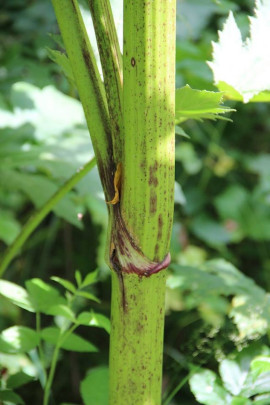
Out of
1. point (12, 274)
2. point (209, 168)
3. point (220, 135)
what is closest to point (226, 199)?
point (209, 168)

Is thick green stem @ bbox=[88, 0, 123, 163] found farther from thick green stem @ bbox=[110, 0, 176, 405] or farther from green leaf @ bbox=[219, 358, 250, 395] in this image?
green leaf @ bbox=[219, 358, 250, 395]

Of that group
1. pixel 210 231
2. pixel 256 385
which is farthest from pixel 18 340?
pixel 210 231

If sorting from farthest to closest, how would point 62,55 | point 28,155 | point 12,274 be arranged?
point 12,274 < point 28,155 < point 62,55

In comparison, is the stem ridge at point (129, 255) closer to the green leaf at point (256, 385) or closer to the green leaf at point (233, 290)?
the green leaf at point (256, 385)

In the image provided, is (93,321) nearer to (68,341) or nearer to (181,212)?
(68,341)

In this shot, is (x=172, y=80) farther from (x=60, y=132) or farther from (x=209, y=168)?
(x=209, y=168)

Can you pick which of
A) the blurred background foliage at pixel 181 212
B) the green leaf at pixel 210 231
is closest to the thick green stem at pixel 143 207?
the blurred background foliage at pixel 181 212

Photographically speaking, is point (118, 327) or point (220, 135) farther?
point (220, 135)

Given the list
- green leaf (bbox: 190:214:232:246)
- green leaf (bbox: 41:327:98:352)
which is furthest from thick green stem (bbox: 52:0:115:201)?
green leaf (bbox: 190:214:232:246)
